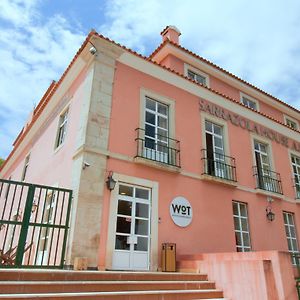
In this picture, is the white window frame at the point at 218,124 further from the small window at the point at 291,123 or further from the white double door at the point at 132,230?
the small window at the point at 291,123

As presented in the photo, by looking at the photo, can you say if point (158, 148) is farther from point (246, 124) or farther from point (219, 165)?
point (246, 124)

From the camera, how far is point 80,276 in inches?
214

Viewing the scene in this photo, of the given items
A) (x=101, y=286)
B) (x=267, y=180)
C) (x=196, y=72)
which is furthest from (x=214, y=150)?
(x=101, y=286)

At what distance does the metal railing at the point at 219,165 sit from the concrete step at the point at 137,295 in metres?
4.68

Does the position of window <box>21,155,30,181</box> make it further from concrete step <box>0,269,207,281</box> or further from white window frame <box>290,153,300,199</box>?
white window frame <box>290,153,300,199</box>

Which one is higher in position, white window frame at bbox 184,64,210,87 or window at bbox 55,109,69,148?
white window frame at bbox 184,64,210,87

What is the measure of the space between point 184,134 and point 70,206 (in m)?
4.74

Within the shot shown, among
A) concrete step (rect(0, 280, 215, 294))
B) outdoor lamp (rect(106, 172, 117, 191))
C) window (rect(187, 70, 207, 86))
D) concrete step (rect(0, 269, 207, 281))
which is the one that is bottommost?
concrete step (rect(0, 280, 215, 294))

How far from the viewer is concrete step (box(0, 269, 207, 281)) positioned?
4.99m

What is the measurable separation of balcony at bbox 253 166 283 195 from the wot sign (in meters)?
3.76

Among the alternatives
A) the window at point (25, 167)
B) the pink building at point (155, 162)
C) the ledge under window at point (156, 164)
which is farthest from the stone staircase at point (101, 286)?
the window at point (25, 167)

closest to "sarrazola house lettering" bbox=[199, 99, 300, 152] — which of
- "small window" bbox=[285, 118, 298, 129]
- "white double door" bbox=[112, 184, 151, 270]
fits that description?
"small window" bbox=[285, 118, 298, 129]

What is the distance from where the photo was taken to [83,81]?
372 inches

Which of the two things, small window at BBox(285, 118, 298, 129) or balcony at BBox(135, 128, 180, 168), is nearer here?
balcony at BBox(135, 128, 180, 168)
